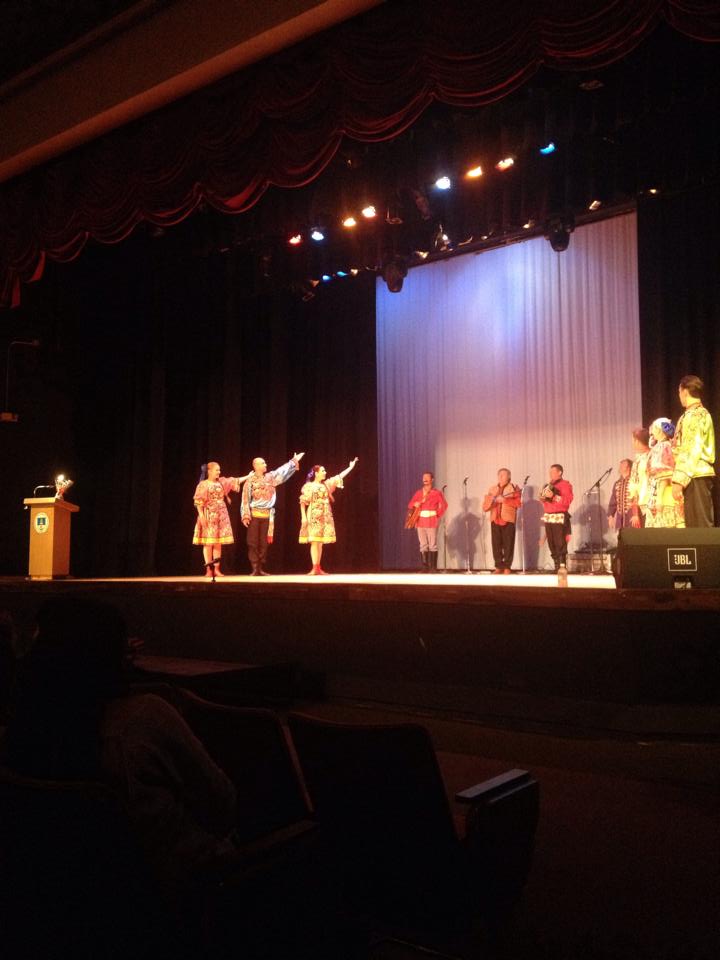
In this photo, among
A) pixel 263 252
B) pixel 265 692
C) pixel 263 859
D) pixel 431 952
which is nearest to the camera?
pixel 263 859

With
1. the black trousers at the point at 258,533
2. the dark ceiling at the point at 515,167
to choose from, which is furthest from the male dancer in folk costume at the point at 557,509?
the black trousers at the point at 258,533

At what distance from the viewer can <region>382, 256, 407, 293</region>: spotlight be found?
9.66 m

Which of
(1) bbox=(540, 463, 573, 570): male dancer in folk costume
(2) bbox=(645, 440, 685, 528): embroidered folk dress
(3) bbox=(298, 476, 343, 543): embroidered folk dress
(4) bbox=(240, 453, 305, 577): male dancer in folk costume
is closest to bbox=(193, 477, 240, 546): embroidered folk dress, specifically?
(4) bbox=(240, 453, 305, 577): male dancer in folk costume

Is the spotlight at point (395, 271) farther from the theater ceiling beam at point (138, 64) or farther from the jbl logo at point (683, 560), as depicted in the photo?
the jbl logo at point (683, 560)

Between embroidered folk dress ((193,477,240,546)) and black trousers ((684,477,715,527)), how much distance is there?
5375 millimetres

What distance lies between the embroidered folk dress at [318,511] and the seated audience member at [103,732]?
321 inches

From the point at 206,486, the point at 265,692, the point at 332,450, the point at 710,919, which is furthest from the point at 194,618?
the point at 332,450

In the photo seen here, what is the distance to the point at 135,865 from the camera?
132 centimetres

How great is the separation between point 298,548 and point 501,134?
6849mm

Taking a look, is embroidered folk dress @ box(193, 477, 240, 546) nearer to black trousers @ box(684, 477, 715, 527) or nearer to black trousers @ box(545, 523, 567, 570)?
black trousers @ box(545, 523, 567, 570)

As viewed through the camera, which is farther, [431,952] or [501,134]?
[501,134]

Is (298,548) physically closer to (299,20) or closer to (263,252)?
(263,252)

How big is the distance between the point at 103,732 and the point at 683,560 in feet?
11.7

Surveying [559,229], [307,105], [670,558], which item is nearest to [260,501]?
[559,229]
